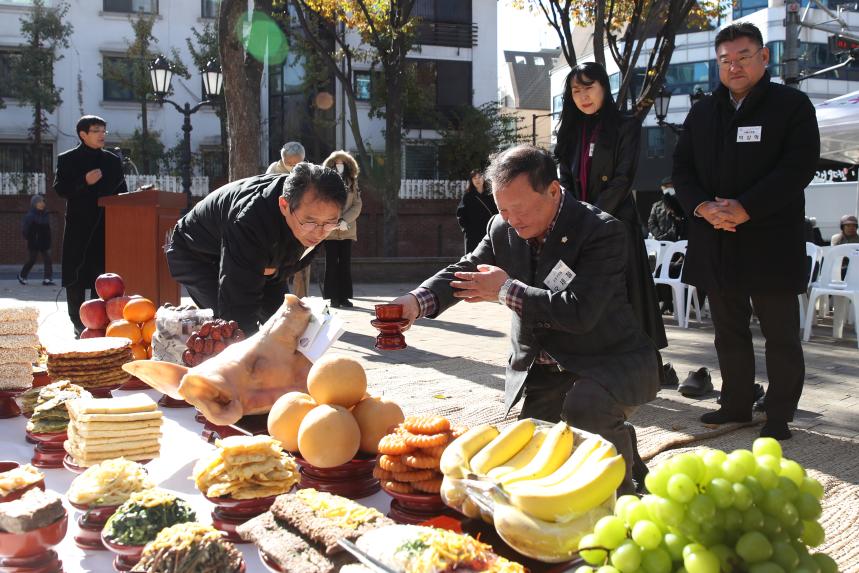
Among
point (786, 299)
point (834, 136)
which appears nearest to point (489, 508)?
point (786, 299)

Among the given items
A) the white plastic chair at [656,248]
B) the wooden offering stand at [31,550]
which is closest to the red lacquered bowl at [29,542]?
the wooden offering stand at [31,550]

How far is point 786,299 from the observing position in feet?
13.1

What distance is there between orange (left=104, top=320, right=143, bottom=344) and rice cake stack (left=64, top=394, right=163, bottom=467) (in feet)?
4.32

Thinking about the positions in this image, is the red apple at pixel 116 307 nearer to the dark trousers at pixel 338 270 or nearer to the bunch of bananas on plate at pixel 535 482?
the bunch of bananas on plate at pixel 535 482

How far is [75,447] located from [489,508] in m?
1.18

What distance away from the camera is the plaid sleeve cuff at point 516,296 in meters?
2.46

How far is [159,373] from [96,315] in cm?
162

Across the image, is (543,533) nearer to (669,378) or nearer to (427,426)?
(427,426)

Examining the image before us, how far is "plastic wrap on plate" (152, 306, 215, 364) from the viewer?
3.06m

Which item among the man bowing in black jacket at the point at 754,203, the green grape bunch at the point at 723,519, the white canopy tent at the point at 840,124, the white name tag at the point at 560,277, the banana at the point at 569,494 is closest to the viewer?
the green grape bunch at the point at 723,519

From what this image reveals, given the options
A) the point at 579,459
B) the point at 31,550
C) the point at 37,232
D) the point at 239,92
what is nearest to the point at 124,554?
the point at 31,550

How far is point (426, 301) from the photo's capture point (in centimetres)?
268

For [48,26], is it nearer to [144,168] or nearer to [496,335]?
[144,168]

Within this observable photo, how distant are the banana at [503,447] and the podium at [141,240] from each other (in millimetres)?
4740
